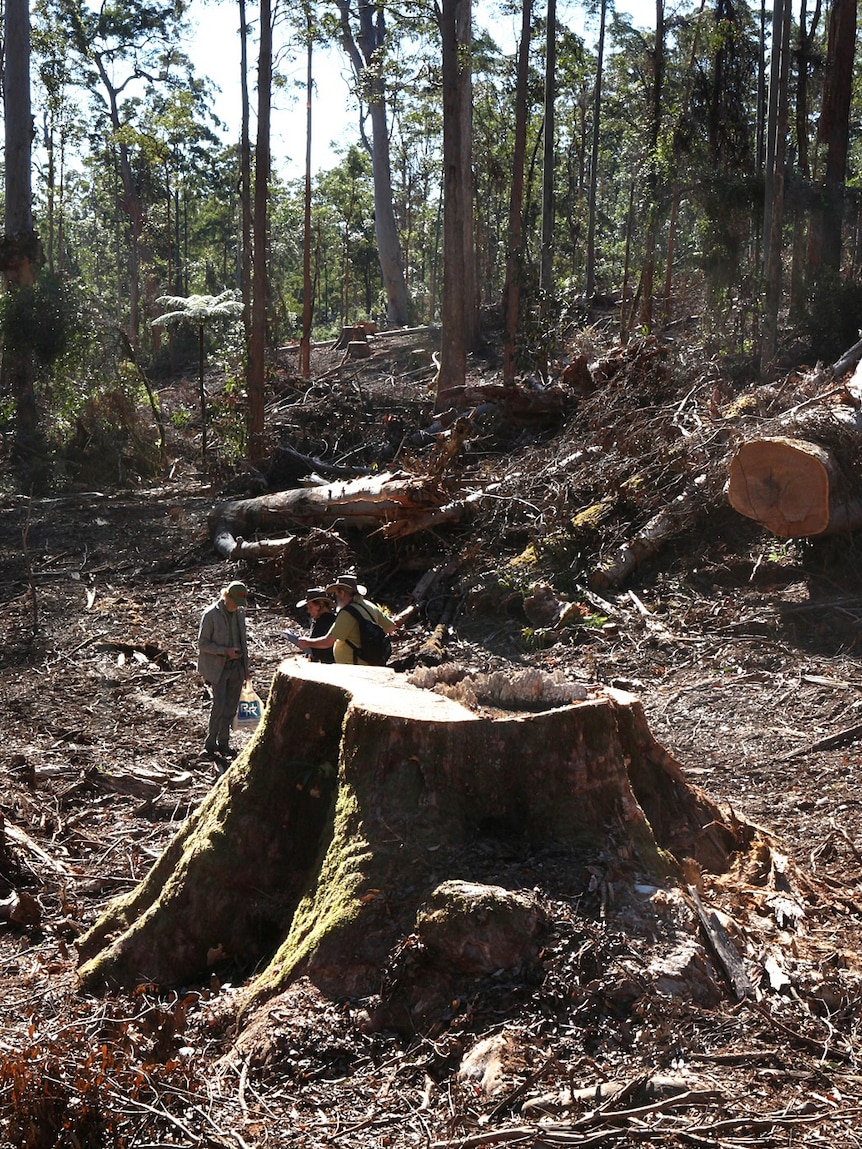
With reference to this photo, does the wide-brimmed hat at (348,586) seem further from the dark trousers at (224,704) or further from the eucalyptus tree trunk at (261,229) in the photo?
the eucalyptus tree trunk at (261,229)

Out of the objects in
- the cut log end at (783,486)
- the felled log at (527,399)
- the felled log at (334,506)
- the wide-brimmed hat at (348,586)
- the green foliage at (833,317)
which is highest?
the green foliage at (833,317)

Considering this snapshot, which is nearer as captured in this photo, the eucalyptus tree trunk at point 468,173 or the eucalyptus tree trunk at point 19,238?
the eucalyptus tree trunk at point 19,238

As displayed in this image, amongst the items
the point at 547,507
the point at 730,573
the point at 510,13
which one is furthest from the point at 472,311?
the point at 730,573

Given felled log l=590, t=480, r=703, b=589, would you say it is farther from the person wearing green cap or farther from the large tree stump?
the large tree stump

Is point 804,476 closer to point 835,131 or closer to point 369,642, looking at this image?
point 369,642

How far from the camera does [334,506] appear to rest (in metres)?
13.3

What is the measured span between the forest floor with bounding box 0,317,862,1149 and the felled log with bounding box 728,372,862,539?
0.58m

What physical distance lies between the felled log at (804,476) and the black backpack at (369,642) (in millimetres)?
3626

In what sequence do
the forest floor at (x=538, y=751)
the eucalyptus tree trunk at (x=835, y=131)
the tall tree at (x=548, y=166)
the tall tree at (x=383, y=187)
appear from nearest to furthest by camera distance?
1. the forest floor at (x=538, y=751)
2. the eucalyptus tree trunk at (x=835, y=131)
3. the tall tree at (x=548, y=166)
4. the tall tree at (x=383, y=187)

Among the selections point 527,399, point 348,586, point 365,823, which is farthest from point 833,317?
point 365,823

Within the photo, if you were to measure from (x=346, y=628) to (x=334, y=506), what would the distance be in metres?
5.77

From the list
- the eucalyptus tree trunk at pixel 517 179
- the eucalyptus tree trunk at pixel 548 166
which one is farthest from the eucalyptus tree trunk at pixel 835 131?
the eucalyptus tree trunk at pixel 548 166

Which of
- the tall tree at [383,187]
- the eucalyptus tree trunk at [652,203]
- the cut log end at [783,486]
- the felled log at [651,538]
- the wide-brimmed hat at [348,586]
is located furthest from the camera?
the tall tree at [383,187]

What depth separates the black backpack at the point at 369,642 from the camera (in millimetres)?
7629
